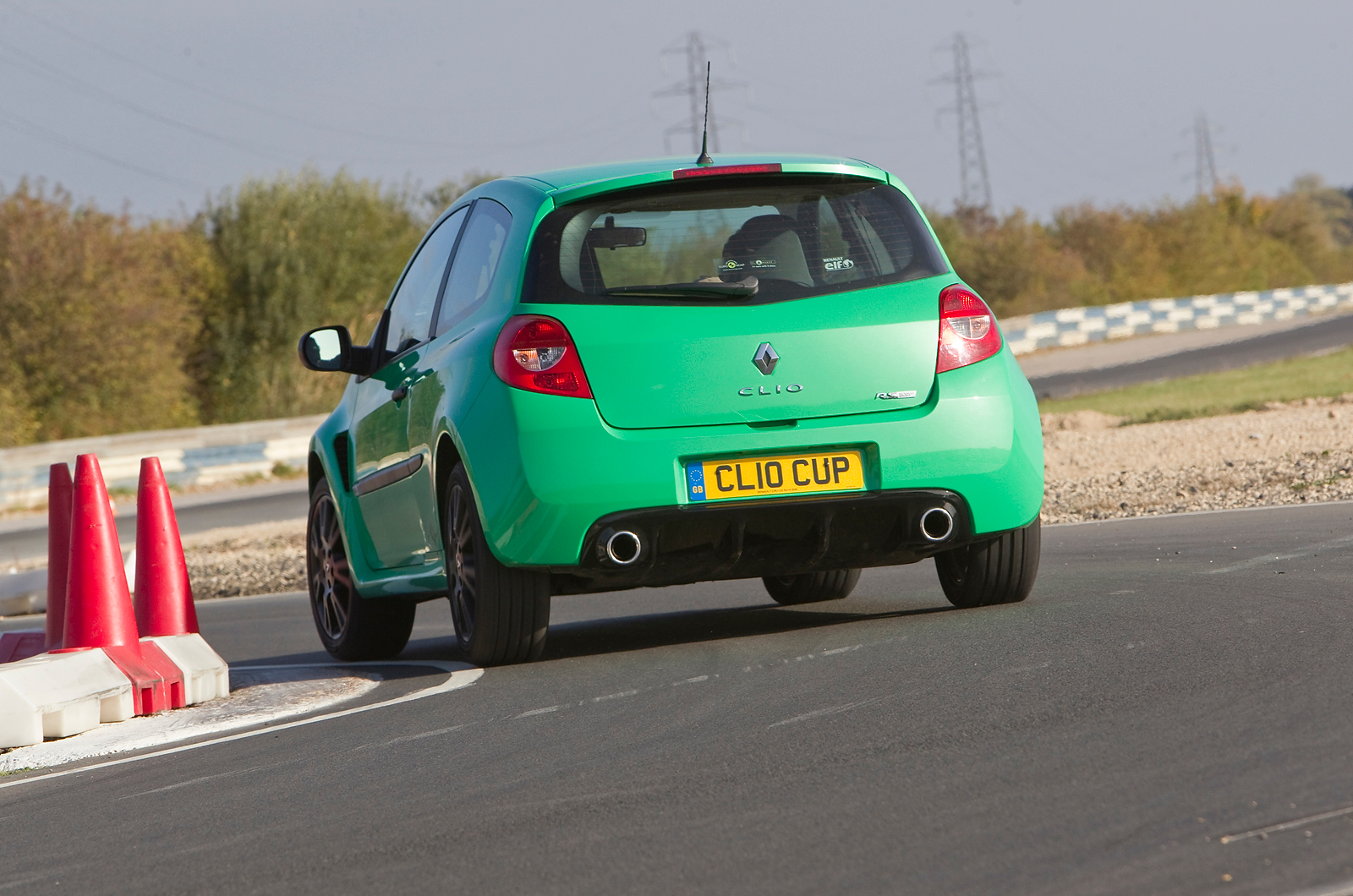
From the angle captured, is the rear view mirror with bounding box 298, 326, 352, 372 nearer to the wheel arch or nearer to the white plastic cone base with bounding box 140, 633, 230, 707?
the wheel arch

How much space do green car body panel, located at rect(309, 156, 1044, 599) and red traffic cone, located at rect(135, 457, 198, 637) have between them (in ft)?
4.42

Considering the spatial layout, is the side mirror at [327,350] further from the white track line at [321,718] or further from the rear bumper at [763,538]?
the rear bumper at [763,538]

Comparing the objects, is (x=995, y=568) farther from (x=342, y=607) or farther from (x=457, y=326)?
(x=342, y=607)

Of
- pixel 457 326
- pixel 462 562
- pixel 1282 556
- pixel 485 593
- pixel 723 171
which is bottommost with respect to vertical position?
pixel 1282 556

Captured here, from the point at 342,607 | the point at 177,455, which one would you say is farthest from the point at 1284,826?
the point at 177,455

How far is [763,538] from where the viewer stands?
19.9ft

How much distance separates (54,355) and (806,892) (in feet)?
110

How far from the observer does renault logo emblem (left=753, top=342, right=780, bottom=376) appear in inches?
235

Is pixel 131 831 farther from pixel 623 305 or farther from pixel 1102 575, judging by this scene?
pixel 1102 575

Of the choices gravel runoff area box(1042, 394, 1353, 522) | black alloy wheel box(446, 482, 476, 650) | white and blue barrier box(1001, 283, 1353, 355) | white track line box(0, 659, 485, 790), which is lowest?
white track line box(0, 659, 485, 790)

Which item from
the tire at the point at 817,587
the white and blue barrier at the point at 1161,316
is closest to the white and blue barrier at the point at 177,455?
the white and blue barrier at the point at 1161,316

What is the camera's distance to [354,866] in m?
3.60

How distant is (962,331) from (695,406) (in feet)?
3.49

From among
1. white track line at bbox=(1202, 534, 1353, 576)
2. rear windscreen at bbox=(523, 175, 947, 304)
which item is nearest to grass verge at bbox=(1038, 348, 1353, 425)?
white track line at bbox=(1202, 534, 1353, 576)
